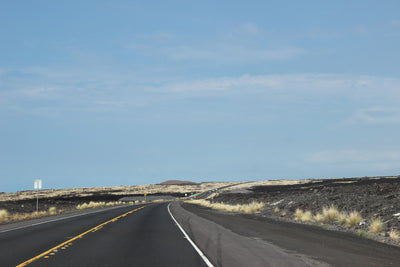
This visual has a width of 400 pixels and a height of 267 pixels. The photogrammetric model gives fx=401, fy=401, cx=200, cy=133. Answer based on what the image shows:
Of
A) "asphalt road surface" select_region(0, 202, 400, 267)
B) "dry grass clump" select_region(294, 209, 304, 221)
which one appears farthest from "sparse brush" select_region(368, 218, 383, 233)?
"dry grass clump" select_region(294, 209, 304, 221)

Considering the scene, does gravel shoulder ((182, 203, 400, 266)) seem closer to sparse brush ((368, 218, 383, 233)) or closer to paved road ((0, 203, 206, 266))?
sparse brush ((368, 218, 383, 233))

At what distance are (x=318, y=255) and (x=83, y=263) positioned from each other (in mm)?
6956

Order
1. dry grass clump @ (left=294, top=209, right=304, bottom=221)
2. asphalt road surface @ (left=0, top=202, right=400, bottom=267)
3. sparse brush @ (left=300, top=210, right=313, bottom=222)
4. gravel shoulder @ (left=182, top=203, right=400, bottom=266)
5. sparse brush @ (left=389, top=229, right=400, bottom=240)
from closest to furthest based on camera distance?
asphalt road surface @ (left=0, top=202, right=400, bottom=267) < gravel shoulder @ (left=182, top=203, right=400, bottom=266) < sparse brush @ (left=389, top=229, right=400, bottom=240) < sparse brush @ (left=300, top=210, right=313, bottom=222) < dry grass clump @ (left=294, top=209, right=304, bottom=221)

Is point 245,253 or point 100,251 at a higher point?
point 100,251

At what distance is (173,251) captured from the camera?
12.7 metres

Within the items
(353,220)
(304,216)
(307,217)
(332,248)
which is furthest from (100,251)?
(304,216)

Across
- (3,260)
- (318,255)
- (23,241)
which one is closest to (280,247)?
(318,255)

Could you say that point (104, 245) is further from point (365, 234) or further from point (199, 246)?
point (365, 234)

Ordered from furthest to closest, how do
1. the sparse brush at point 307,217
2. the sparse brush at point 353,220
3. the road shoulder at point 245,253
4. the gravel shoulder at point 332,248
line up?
the sparse brush at point 307,217 → the sparse brush at point 353,220 → the gravel shoulder at point 332,248 → the road shoulder at point 245,253

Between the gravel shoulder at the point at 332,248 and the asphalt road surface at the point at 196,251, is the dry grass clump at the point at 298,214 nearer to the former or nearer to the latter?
the gravel shoulder at the point at 332,248

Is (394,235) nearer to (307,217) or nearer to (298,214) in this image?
(307,217)

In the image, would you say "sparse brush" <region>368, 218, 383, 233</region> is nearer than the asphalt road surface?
No

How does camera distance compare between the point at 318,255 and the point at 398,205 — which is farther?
the point at 398,205

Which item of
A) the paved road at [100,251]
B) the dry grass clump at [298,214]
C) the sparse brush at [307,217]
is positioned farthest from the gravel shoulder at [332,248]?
the dry grass clump at [298,214]
